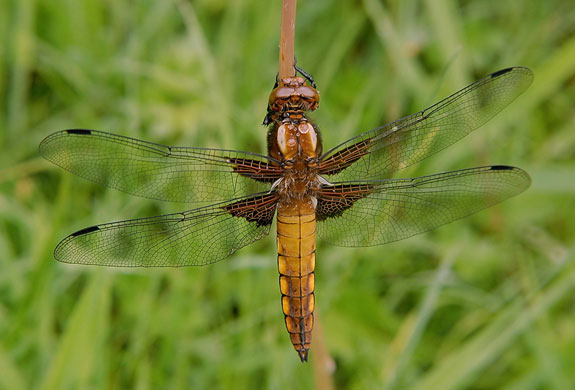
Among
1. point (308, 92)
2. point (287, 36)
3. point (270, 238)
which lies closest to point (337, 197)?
point (308, 92)

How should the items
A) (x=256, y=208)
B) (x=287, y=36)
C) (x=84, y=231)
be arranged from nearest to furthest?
(x=287, y=36) → (x=84, y=231) → (x=256, y=208)

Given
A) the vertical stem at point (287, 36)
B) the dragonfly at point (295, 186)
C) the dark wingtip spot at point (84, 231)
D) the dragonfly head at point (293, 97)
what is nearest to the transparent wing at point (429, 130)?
the dragonfly at point (295, 186)

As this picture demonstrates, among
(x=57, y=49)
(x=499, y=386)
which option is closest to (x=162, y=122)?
(x=57, y=49)

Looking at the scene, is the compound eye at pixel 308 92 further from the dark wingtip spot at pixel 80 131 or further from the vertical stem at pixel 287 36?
the dark wingtip spot at pixel 80 131

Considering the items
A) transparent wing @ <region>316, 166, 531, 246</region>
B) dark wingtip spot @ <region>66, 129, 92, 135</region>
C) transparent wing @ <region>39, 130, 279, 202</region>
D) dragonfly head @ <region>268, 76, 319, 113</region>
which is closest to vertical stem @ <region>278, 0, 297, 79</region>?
dragonfly head @ <region>268, 76, 319, 113</region>

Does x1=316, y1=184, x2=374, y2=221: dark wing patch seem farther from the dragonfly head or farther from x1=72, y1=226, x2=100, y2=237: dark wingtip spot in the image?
x1=72, y1=226, x2=100, y2=237: dark wingtip spot

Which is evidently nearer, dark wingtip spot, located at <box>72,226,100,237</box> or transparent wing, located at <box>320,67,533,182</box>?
dark wingtip spot, located at <box>72,226,100,237</box>

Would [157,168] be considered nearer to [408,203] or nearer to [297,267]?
[297,267]

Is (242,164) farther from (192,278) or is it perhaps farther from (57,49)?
(57,49)

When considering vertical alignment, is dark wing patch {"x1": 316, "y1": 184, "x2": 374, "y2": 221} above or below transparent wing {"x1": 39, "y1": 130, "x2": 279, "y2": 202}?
below
